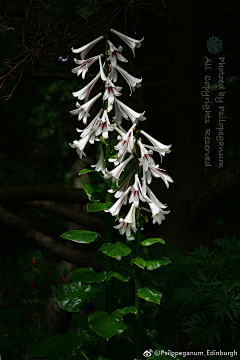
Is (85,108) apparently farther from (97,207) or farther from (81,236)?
(81,236)

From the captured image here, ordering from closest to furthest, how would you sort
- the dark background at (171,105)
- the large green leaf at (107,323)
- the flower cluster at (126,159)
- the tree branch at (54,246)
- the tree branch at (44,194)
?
the large green leaf at (107,323)
the flower cluster at (126,159)
the dark background at (171,105)
the tree branch at (44,194)
the tree branch at (54,246)

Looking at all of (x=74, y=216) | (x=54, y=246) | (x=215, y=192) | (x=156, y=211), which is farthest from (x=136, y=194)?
(x=54, y=246)

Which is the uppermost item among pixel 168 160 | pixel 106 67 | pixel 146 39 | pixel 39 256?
pixel 146 39

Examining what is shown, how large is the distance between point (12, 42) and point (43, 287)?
3.64ft

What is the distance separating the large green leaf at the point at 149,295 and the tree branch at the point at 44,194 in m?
2.04

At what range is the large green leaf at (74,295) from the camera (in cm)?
131

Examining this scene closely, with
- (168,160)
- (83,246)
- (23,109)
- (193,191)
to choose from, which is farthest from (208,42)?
(83,246)

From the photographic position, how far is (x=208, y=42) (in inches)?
132

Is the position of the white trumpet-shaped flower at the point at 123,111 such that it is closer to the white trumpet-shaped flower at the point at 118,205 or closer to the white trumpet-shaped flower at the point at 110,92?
the white trumpet-shaped flower at the point at 110,92

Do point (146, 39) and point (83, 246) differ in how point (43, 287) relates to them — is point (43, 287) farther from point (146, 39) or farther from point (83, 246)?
point (83, 246)

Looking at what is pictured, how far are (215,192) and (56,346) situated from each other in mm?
1879

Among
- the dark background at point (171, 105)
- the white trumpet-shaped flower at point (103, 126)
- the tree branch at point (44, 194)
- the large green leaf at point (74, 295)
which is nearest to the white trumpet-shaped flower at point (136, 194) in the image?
the white trumpet-shaped flower at point (103, 126)

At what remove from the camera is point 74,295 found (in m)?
1.36

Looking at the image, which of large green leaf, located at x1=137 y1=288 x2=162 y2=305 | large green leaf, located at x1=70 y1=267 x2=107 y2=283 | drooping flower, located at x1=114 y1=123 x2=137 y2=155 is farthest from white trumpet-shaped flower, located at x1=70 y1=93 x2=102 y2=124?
large green leaf, located at x1=137 y1=288 x2=162 y2=305
